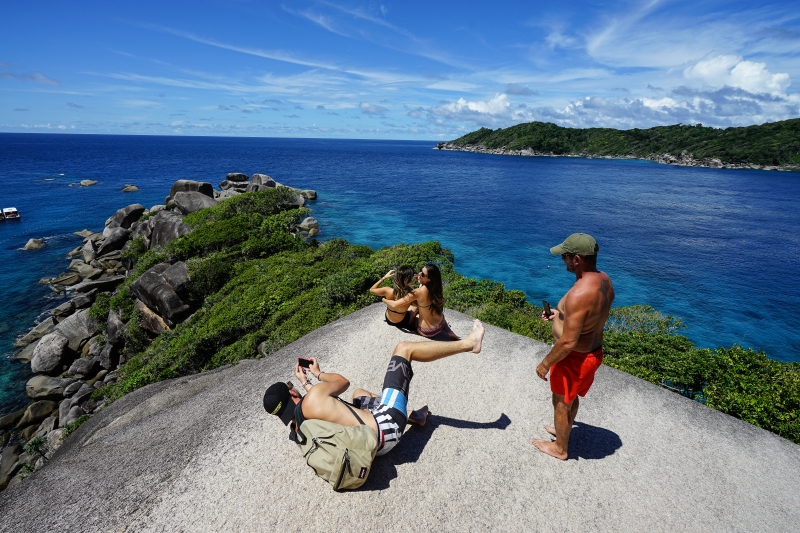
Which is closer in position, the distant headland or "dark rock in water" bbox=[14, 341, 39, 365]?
"dark rock in water" bbox=[14, 341, 39, 365]

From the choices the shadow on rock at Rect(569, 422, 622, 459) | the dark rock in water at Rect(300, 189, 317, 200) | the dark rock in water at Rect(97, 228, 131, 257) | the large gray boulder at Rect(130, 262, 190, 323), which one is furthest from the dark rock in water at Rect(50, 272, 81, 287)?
the shadow on rock at Rect(569, 422, 622, 459)

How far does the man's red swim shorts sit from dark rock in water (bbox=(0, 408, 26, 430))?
1756 centimetres

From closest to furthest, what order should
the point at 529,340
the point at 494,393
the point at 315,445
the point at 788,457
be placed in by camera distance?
1. the point at 315,445
2. the point at 788,457
3. the point at 494,393
4. the point at 529,340

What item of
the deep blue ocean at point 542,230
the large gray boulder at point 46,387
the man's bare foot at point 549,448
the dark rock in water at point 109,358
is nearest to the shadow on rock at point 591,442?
the man's bare foot at point 549,448

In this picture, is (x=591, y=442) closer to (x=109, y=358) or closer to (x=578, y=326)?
(x=578, y=326)

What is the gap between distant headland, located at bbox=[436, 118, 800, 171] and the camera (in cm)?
10706

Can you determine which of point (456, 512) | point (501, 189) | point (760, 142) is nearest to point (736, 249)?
point (501, 189)

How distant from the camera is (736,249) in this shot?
34469 mm

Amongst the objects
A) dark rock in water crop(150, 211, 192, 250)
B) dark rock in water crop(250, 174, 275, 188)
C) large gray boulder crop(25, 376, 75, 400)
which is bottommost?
large gray boulder crop(25, 376, 75, 400)

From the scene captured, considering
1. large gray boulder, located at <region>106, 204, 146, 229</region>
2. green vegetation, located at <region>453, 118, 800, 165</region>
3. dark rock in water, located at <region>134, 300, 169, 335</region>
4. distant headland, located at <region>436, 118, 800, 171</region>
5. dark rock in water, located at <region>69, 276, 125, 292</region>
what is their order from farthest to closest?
green vegetation, located at <region>453, 118, 800, 165</region>, distant headland, located at <region>436, 118, 800, 171</region>, large gray boulder, located at <region>106, 204, 146, 229</region>, dark rock in water, located at <region>69, 276, 125, 292</region>, dark rock in water, located at <region>134, 300, 169, 335</region>

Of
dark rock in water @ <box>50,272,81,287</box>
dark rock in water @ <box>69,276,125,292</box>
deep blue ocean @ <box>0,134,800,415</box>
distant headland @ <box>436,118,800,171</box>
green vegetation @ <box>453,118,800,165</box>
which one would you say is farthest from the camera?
green vegetation @ <box>453,118,800,165</box>

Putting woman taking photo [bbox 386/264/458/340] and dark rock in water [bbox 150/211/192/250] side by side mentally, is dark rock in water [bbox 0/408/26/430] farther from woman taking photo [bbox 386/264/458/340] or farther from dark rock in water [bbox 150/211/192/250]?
woman taking photo [bbox 386/264/458/340]

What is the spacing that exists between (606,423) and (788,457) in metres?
2.51

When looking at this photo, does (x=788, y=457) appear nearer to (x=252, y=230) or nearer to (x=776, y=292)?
(x=252, y=230)
